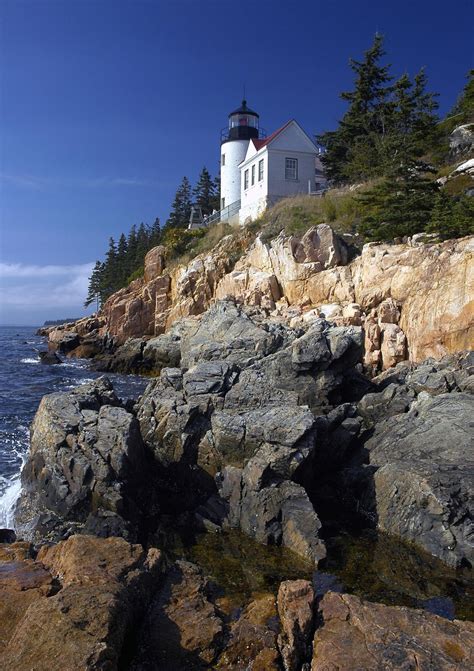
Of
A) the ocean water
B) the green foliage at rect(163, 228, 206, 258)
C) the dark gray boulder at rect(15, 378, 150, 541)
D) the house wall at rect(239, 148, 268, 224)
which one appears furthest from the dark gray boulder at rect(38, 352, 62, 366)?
the dark gray boulder at rect(15, 378, 150, 541)

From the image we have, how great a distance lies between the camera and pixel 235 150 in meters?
47.5

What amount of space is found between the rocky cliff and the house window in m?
7.89

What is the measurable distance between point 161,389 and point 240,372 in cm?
267

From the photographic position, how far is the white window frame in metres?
41.1

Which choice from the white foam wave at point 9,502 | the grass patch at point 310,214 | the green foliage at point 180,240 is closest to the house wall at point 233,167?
the green foliage at point 180,240

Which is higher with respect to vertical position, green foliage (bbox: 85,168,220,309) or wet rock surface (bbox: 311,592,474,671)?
green foliage (bbox: 85,168,220,309)

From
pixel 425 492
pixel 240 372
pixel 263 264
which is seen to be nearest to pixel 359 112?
pixel 263 264

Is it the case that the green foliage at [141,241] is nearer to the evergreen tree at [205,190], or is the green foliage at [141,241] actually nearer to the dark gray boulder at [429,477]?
the evergreen tree at [205,190]

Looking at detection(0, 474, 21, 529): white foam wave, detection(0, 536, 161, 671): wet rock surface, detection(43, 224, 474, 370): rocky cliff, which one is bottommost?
detection(0, 474, 21, 529): white foam wave

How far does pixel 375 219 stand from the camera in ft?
89.9

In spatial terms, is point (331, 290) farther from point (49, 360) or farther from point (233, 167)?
point (233, 167)

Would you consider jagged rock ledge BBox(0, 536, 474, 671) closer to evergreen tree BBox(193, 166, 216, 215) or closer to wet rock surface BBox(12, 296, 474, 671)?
wet rock surface BBox(12, 296, 474, 671)

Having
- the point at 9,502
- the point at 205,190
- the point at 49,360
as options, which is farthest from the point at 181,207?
the point at 9,502

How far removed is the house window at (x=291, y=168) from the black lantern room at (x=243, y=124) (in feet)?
28.4
